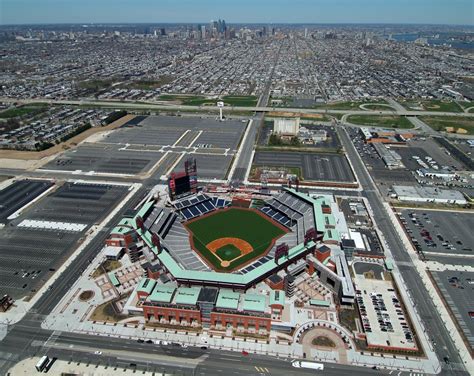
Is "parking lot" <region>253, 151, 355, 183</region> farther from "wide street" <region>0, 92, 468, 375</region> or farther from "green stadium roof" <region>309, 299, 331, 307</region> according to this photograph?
"green stadium roof" <region>309, 299, 331, 307</region>

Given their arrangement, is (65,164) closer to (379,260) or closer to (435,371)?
(379,260)

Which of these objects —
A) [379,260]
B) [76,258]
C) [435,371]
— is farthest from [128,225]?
[435,371]

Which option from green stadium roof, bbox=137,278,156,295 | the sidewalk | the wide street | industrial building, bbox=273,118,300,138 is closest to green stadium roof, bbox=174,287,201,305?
green stadium roof, bbox=137,278,156,295

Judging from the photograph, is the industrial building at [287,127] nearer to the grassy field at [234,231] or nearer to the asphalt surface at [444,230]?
the asphalt surface at [444,230]

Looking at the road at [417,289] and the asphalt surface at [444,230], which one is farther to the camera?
the asphalt surface at [444,230]

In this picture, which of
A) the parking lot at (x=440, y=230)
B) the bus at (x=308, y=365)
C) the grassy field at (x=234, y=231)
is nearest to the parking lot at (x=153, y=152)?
the grassy field at (x=234, y=231)

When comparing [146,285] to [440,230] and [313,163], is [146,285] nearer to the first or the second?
[440,230]
